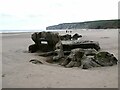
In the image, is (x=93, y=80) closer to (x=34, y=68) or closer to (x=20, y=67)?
(x=34, y=68)

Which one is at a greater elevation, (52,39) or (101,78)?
(52,39)

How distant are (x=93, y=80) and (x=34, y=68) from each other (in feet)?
7.92

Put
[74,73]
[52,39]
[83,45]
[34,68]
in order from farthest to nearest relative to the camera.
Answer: [52,39], [83,45], [34,68], [74,73]

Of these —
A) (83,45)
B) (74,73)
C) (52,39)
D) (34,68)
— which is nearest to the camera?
(74,73)

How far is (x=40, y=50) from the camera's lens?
13812 millimetres

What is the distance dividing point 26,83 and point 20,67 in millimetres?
2223

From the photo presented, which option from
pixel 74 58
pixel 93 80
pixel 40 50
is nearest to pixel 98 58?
pixel 74 58

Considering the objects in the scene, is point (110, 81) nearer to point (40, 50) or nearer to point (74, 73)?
point (74, 73)

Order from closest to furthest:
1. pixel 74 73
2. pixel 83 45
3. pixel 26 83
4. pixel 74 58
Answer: pixel 26 83 < pixel 74 73 < pixel 74 58 < pixel 83 45

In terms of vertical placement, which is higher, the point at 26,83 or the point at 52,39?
the point at 52,39

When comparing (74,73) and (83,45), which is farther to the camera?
(83,45)

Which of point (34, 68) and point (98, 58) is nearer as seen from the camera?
point (34, 68)

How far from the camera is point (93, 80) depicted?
259 inches

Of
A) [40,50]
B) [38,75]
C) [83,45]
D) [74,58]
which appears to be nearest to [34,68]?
[38,75]
